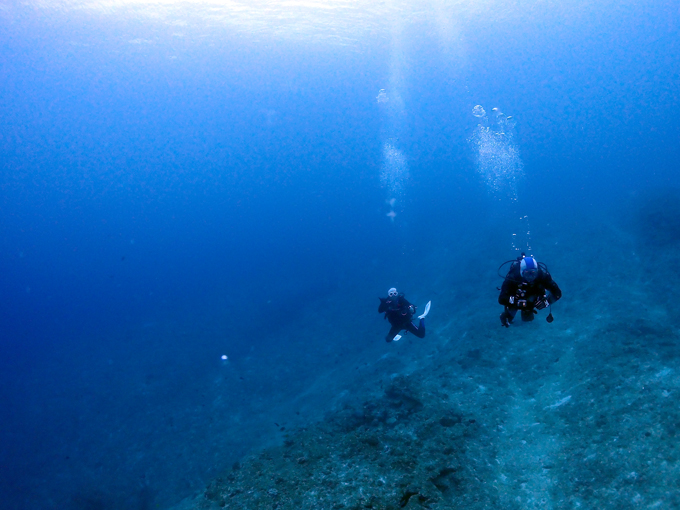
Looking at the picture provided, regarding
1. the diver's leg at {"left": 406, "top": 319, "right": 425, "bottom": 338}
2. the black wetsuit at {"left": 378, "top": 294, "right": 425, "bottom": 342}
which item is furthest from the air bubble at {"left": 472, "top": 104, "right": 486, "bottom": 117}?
the black wetsuit at {"left": 378, "top": 294, "right": 425, "bottom": 342}

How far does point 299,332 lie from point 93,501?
9.07 m

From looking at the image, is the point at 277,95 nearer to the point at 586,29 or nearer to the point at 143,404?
the point at 143,404

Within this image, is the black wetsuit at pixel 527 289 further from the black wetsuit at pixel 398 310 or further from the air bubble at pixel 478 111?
the air bubble at pixel 478 111

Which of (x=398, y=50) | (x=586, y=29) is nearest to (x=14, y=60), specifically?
(x=398, y=50)

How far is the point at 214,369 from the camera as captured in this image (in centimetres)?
1522

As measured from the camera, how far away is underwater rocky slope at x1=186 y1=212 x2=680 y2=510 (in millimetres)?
5312

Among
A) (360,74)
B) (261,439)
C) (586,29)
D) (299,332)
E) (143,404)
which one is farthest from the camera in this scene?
(586,29)

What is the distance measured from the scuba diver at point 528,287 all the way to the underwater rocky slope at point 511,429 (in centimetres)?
253

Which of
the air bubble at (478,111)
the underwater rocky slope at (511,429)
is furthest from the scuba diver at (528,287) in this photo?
the air bubble at (478,111)

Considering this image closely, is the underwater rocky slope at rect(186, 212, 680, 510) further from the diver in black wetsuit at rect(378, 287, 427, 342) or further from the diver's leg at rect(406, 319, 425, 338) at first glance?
the diver in black wetsuit at rect(378, 287, 427, 342)

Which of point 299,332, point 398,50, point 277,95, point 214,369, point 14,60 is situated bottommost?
point 214,369

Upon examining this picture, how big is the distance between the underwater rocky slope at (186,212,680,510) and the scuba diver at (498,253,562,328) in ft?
8.30

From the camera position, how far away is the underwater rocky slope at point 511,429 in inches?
209

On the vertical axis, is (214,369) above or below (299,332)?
below
